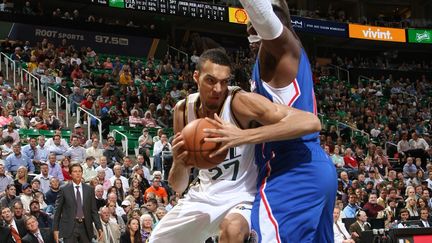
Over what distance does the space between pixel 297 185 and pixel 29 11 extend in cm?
2143

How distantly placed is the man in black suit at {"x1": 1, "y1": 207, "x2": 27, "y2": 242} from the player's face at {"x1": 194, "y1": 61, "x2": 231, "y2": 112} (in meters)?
5.90

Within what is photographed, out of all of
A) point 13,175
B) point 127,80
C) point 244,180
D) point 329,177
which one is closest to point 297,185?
point 329,177

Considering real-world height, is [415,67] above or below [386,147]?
above

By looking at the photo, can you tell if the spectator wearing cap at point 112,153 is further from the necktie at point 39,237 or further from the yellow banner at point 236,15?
the yellow banner at point 236,15

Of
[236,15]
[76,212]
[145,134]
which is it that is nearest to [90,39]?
[236,15]

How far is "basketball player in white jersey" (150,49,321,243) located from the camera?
147 inches

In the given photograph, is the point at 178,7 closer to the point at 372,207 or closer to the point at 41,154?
the point at 41,154

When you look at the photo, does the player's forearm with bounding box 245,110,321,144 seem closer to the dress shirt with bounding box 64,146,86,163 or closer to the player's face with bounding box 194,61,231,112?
the player's face with bounding box 194,61,231,112

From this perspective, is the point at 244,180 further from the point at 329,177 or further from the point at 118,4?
the point at 118,4

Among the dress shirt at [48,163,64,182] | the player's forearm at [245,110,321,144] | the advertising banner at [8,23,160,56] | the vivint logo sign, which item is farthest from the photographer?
the vivint logo sign

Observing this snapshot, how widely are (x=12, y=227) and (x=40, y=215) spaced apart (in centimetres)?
91

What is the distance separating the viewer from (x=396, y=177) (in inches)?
718

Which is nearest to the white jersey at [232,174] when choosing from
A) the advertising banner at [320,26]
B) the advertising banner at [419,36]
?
the advertising banner at [320,26]

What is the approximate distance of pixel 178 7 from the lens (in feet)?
81.8
